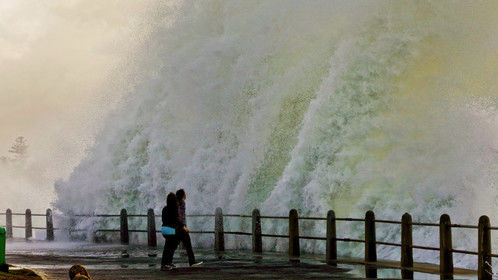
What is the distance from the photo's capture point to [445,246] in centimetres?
2111

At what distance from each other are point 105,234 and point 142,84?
7.16m

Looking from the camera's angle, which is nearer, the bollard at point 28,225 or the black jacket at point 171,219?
the black jacket at point 171,219

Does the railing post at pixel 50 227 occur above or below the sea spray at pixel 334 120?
below

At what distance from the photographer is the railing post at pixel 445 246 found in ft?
68.4

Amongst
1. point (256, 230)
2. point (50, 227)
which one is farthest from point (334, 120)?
point (50, 227)

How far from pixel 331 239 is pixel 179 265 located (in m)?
3.49

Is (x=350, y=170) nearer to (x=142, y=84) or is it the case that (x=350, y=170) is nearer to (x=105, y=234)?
(x=105, y=234)

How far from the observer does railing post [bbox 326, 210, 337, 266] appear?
2491 centimetres

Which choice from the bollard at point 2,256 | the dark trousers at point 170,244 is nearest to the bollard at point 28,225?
the dark trousers at point 170,244

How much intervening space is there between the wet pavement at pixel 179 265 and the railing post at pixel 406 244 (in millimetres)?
225

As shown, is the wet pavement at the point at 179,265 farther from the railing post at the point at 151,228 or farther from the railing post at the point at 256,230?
the railing post at the point at 151,228

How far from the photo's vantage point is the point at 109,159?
147 feet

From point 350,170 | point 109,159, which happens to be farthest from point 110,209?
point 350,170

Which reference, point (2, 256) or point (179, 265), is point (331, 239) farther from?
point (2, 256)
